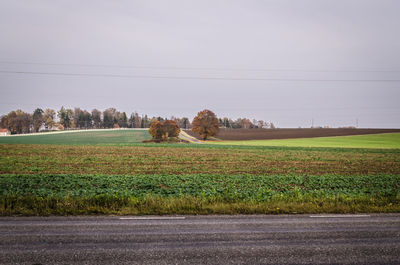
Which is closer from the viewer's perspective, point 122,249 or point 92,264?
point 92,264

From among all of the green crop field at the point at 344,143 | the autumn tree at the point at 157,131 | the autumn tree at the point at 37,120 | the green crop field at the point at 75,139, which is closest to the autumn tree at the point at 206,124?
the autumn tree at the point at 157,131

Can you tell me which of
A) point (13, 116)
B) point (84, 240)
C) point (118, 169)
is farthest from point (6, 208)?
point (13, 116)

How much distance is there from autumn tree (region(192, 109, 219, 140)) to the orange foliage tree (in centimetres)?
758

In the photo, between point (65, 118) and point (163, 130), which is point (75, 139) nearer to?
point (163, 130)

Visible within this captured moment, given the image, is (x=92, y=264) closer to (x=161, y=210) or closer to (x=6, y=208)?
(x=161, y=210)

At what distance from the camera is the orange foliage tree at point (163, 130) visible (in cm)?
7869

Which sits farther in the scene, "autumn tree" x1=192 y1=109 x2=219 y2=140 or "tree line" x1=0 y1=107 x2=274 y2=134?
"tree line" x1=0 y1=107 x2=274 y2=134

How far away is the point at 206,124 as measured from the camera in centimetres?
8238

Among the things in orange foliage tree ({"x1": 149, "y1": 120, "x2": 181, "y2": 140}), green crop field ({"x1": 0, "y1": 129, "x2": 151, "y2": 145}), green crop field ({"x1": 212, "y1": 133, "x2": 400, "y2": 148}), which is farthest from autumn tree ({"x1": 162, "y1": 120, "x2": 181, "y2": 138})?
green crop field ({"x1": 212, "y1": 133, "x2": 400, "y2": 148})

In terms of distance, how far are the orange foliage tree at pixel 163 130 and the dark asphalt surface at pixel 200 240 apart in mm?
71453

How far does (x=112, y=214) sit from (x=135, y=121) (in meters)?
192

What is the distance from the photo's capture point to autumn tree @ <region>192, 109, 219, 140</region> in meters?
82.5

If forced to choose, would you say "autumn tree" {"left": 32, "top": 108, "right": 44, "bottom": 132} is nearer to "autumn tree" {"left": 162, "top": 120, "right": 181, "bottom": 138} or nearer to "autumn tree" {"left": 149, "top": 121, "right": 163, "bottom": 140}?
"autumn tree" {"left": 149, "top": 121, "right": 163, "bottom": 140}

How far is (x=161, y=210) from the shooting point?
8.73 meters
